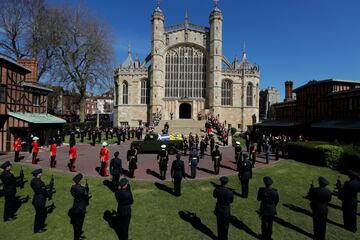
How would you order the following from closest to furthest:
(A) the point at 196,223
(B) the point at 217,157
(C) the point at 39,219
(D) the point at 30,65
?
(C) the point at 39,219
(A) the point at 196,223
(B) the point at 217,157
(D) the point at 30,65

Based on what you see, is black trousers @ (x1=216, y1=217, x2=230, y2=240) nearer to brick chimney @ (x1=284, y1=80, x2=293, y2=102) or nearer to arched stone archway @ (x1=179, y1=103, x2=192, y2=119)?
brick chimney @ (x1=284, y1=80, x2=293, y2=102)

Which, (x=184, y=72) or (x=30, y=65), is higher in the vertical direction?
(x=184, y=72)

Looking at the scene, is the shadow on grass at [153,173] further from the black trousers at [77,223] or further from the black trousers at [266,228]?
the black trousers at [266,228]

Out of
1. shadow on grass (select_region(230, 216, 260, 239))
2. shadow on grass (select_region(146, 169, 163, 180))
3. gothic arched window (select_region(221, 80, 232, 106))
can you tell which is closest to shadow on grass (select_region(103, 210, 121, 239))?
shadow on grass (select_region(230, 216, 260, 239))

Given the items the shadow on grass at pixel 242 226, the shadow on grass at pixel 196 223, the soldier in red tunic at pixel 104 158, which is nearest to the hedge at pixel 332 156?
the shadow on grass at pixel 242 226

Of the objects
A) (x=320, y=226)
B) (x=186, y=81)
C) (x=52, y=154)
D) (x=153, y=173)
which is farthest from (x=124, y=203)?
(x=186, y=81)

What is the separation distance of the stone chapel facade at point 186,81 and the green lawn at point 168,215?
33.2m

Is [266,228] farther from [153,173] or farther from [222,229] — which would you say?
[153,173]

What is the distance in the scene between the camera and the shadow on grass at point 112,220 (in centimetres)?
807

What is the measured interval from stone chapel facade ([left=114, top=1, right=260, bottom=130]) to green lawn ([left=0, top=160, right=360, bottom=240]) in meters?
33.2

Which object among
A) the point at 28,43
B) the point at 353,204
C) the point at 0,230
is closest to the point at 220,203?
the point at 353,204

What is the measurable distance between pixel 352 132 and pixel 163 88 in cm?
3117

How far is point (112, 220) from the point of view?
8.69 meters

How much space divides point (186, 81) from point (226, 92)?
8106mm
